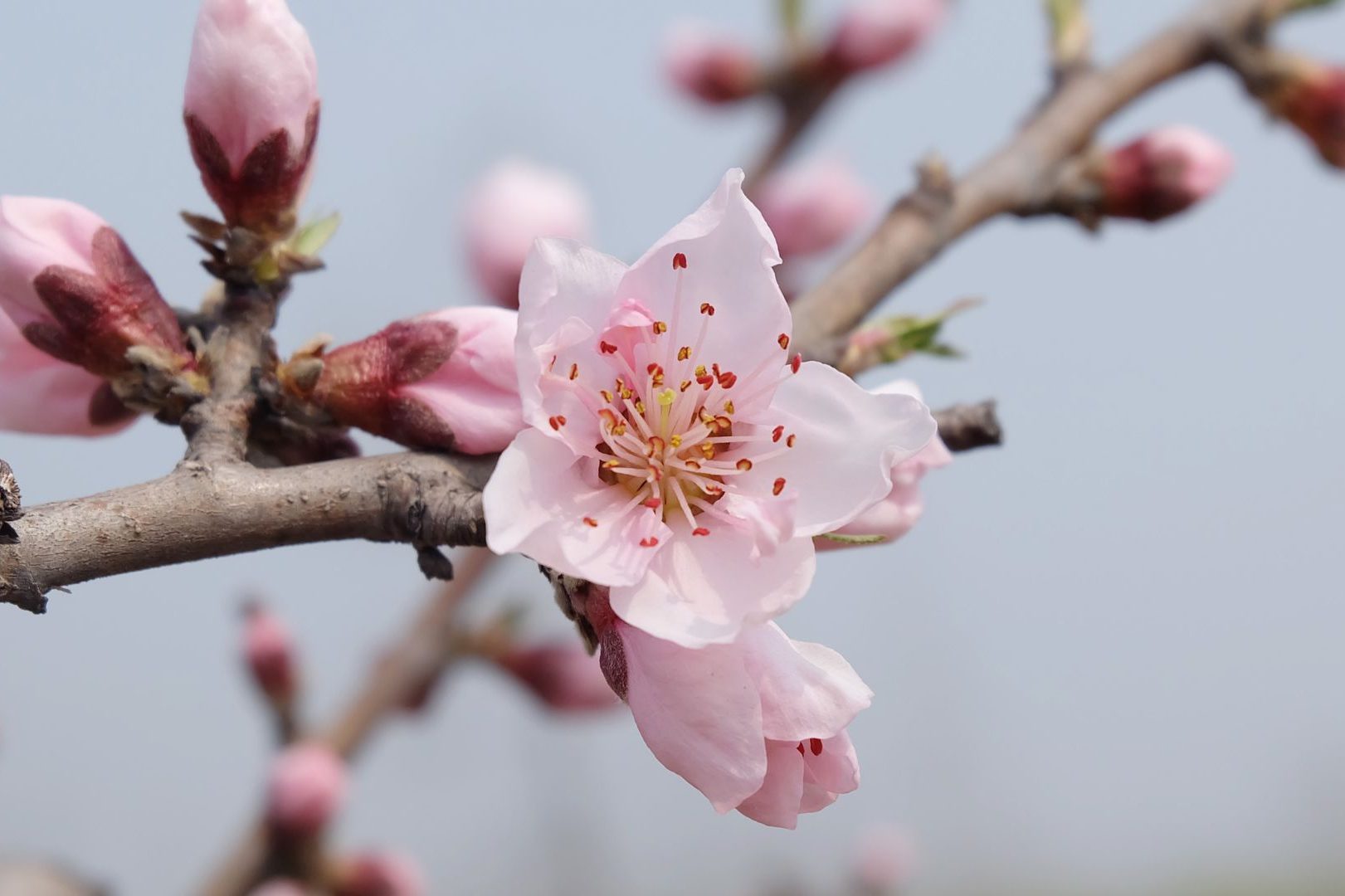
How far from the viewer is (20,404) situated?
88 cm

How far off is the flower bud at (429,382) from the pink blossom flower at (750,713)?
6.5 inches

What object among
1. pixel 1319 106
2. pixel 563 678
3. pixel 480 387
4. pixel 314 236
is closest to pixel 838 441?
pixel 480 387

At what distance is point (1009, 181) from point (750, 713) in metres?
0.85

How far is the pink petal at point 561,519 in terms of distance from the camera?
62cm

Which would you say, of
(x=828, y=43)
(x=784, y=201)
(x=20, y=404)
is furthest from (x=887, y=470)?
(x=784, y=201)

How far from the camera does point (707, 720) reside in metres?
0.63

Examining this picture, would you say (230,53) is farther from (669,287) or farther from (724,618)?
(724,618)

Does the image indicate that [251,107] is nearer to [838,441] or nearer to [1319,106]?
[838,441]

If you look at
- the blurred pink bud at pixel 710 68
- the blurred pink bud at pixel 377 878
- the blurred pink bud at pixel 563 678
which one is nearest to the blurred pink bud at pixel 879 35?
the blurred pink bud at pixel 710 68

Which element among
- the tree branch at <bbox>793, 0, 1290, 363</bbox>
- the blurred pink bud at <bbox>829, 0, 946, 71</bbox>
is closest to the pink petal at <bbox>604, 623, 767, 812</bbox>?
the tree branch at <bbox>793, 0, 1290, 363</bbox>

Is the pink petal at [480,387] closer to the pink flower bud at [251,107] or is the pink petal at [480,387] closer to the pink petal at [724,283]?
the pink petal at [724,283]

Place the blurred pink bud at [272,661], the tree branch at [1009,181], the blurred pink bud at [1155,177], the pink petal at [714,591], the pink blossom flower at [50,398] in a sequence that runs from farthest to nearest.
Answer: the blurred pink bud at [272,661], the blurred pink bud at [1155,177], the tree branch at [1009,181], the pink blossom flower at [50,398], the pink petal at [714,591]

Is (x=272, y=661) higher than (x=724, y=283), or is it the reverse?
(x=272, y=661)

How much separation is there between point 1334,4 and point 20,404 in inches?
61.3
